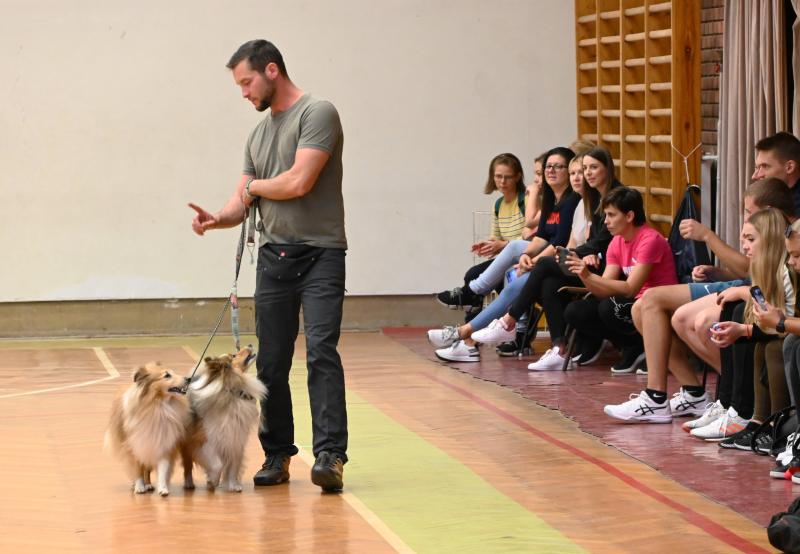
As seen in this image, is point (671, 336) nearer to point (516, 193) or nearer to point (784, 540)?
point (784, 540)

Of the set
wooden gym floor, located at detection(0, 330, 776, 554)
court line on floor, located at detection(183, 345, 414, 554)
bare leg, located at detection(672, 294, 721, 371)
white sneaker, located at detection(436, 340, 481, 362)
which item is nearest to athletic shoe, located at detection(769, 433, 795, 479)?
wooden gym floor, located at detection(0, 330, 776, 554)

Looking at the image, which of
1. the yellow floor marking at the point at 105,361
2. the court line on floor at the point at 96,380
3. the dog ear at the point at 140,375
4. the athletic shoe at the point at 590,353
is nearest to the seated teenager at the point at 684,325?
the athletic shoe at the point at 590,353

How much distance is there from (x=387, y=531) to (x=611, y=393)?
2.93m

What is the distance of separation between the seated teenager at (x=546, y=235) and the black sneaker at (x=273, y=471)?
3.40 metres

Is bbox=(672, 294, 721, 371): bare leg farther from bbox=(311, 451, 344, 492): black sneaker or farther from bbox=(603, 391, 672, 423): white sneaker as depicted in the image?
bbox=(311, 451, 344, 492): black sneaker

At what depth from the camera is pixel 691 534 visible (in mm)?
4574

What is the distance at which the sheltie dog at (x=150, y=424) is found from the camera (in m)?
5.16

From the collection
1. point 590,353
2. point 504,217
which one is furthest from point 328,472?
point 504,217

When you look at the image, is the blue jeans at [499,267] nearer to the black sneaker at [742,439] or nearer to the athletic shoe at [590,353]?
the athletic shoe at [590,353]

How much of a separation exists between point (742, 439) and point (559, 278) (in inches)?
104

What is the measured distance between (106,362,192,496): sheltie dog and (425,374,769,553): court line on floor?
169cm

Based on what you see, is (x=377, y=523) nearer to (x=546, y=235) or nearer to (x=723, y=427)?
(x=723, y=427)

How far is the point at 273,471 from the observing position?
5.42 m

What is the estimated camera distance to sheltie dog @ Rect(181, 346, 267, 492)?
5219 millimetres
